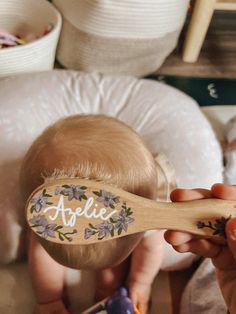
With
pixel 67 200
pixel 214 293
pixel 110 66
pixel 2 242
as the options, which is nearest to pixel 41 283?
pixel 2 242

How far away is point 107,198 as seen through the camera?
56 cm

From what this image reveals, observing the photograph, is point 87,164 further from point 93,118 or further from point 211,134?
point 211,134

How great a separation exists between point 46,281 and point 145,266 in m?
A: 0.19

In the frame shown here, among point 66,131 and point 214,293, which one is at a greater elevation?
point 66,131

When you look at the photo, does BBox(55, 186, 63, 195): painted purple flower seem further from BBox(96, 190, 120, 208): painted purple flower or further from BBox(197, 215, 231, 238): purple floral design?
BBox(197, 215, 231, 238): purple floral design

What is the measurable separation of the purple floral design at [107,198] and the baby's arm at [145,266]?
0.39 meters

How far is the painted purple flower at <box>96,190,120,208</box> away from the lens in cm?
56

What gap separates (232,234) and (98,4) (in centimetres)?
79

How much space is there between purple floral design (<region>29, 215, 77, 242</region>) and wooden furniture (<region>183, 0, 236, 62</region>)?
3.52 feet

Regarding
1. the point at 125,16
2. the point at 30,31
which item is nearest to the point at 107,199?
the point at 125,16

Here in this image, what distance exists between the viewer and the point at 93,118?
805 millimetres

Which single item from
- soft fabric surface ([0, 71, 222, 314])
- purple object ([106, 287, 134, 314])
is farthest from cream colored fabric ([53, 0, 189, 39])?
purple object ([106, 287, 134, 314])

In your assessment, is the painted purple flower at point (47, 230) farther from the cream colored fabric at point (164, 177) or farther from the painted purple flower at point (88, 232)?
the cream colored fabric at point (164, 177)

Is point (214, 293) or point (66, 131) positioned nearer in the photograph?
point (66, 131)
